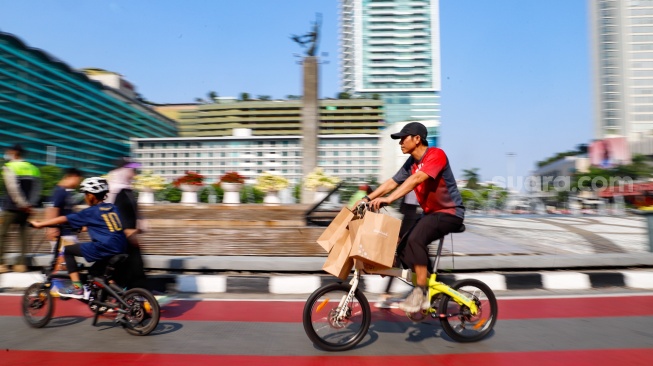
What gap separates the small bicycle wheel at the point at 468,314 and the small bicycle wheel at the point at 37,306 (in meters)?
3.53

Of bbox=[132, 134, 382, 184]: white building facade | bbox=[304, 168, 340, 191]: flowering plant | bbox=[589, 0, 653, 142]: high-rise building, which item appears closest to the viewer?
bbox=[304, 168, 340, 191]: flowering plant

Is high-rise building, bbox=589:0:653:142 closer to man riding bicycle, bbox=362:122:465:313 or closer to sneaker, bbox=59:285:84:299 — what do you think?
man riding bicycle, bbox=362:122:465:313

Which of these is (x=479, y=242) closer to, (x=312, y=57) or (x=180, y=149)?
(x=312, y=57)

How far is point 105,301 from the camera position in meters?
4.79

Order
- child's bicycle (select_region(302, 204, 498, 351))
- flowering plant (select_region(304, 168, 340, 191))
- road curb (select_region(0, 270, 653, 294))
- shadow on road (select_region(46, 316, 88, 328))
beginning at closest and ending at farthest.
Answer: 1. child's bicycle (select_region(302, 204, 498, 351))
2. shadow on road (select_region(46, 316, 88, 328))
3. road curb (select_region(0, 270, 653, 294))
4. flowering plant (select_region(304, 168, 340, 191))

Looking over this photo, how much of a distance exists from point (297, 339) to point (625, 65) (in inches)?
7943

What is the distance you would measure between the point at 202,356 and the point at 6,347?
5.37ft

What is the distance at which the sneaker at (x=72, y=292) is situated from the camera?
189 inches

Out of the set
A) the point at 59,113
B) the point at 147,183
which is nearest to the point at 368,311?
the point at 147,183

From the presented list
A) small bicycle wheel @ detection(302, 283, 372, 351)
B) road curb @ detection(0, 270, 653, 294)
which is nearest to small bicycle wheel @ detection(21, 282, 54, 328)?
road curb @ detection(0, 270, 653, 294)

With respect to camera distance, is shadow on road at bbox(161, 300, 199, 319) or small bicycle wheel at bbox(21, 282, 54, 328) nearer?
small bicycle wheel at bbox(21, 282, 54, 328)

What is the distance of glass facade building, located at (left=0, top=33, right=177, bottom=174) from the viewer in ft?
286

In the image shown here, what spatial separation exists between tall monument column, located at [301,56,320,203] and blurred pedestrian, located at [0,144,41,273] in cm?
1247

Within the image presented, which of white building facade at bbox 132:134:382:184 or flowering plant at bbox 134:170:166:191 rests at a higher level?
white building facade at bbox 132:134:382:184
